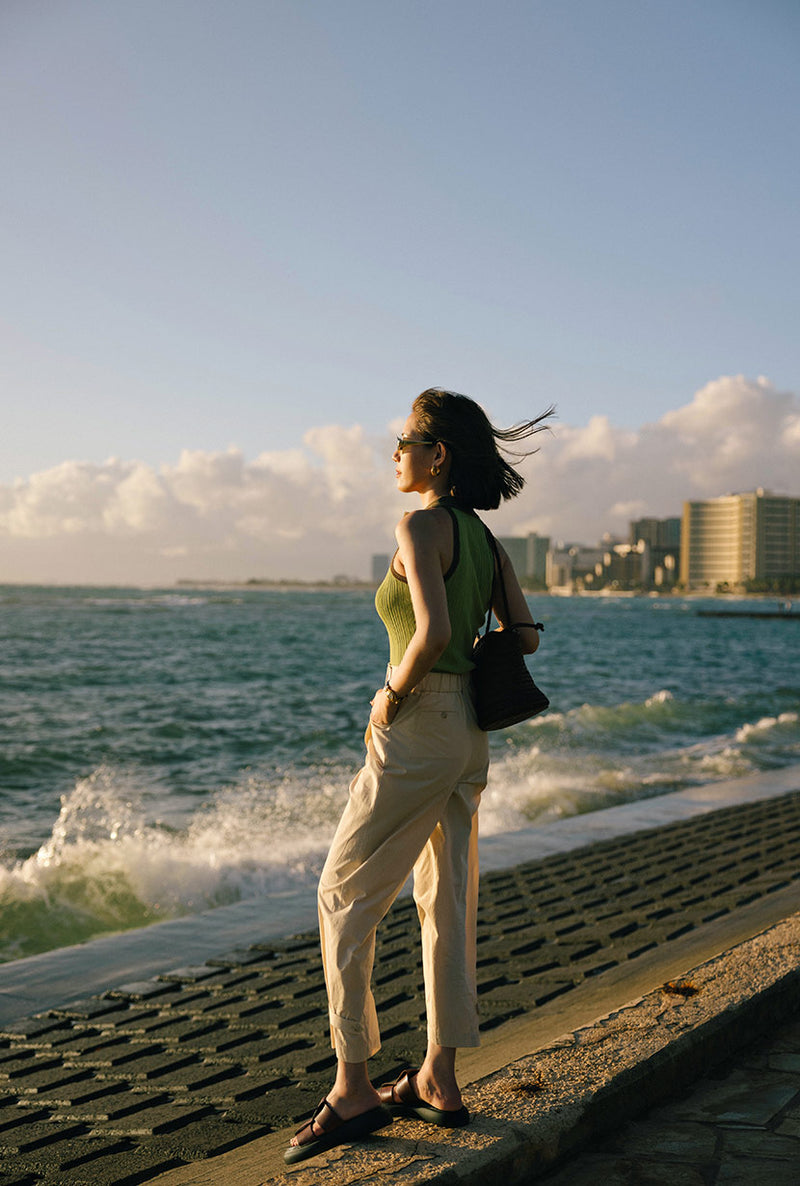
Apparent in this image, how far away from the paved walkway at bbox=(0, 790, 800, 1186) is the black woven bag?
1.35 m

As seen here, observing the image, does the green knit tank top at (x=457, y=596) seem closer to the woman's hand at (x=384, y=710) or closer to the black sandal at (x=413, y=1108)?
the woman's hand at (x=384, y=710)

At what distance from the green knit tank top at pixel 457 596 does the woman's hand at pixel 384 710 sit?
0.13 metres

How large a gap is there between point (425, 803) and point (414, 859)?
0.17 m

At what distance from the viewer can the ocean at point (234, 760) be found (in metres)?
9.66

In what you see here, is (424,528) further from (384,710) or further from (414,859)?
(414,859)

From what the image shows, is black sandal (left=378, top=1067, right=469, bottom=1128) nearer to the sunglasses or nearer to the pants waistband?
the pants waistband

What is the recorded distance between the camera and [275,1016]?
5.09m

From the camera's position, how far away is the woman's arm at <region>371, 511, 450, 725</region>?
2775mm

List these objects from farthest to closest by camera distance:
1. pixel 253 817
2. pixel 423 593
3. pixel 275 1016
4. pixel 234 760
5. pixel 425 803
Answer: pixel 234 760, pixel 253 817, pixel 275 1016, pixel 425 803, pixel 423 593

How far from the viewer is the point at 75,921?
350 inches

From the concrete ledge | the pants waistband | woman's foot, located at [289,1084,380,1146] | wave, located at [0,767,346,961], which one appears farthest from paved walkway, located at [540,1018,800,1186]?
wave, located at [0,767,346,961]

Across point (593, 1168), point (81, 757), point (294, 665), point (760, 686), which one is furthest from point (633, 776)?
point (294, 665)

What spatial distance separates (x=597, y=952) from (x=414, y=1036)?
1.69 m

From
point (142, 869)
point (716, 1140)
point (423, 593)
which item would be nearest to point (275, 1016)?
point (716, 1140)
